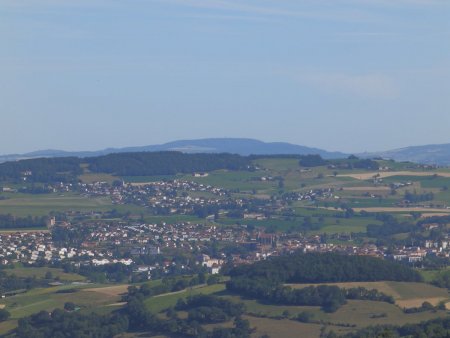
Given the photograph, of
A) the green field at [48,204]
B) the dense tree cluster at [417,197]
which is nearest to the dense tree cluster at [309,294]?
the green field at [48,204]

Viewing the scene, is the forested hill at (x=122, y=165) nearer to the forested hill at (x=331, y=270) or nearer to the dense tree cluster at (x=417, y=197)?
the dense tree cluster at (x=417, y=197)

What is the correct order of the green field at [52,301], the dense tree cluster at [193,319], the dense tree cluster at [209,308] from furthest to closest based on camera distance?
the green field at [52,301] < the dense tree cluster at [209,308] < the dense tree cluster at [193,319]

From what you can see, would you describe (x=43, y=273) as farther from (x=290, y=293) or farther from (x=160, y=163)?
(x=160, y=163)

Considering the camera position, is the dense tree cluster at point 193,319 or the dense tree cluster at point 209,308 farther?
the dense tree cluster at point 209,308

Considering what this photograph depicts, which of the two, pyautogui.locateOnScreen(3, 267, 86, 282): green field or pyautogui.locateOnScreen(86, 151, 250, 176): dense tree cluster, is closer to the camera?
pyautogui.locateOnScreen(3, 267, 86, 282): green field

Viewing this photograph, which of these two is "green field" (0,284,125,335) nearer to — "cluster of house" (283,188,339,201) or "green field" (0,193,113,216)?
"green field" (0,193,113,216)

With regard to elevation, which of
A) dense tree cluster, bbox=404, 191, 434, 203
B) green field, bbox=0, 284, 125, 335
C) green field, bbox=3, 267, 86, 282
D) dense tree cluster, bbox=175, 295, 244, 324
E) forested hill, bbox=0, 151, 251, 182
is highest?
forested hill, bbox=0, 151, 251, 182

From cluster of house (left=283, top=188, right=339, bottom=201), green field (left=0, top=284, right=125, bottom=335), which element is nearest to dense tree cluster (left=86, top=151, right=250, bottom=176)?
cluster of house (left=283, top=188, right=339, bottom=201)

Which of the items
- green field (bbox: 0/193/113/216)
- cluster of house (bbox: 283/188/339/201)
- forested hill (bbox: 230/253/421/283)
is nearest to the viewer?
forested hill (bbox: 230/253/421/283)
